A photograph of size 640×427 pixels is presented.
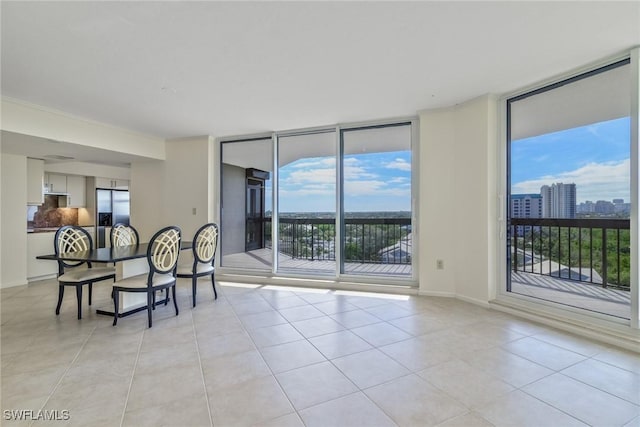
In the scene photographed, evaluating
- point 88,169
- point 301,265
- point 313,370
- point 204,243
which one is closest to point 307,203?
point 301,265

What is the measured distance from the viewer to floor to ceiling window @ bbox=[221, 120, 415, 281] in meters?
4.50

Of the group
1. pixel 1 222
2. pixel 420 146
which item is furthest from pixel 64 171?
pixel 420 146

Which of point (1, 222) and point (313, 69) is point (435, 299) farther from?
point (1, 222)

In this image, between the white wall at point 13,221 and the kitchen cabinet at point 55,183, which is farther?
the kitchen cabinet at point 55,183

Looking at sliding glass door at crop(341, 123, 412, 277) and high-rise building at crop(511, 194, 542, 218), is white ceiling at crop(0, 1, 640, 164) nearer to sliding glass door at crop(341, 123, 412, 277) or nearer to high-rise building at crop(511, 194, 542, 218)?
sliding glass door at crop(341, 123, 412, 277)

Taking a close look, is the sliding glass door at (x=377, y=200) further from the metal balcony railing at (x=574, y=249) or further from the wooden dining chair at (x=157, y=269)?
the wooden dining chair at (x=157, y=269)

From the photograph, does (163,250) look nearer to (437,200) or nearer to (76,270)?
(76,270)

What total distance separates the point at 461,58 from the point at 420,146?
1.56m

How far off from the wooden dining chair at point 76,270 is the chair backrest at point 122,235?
37cm

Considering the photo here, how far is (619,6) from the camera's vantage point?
6.60ft

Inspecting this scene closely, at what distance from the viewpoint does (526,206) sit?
341 centimetres

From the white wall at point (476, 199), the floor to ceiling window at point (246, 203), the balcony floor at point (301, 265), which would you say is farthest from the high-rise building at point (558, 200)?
the floor to ceiling window at point (246, 203)

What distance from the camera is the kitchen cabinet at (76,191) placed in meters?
6.97

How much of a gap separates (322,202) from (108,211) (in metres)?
5.85
